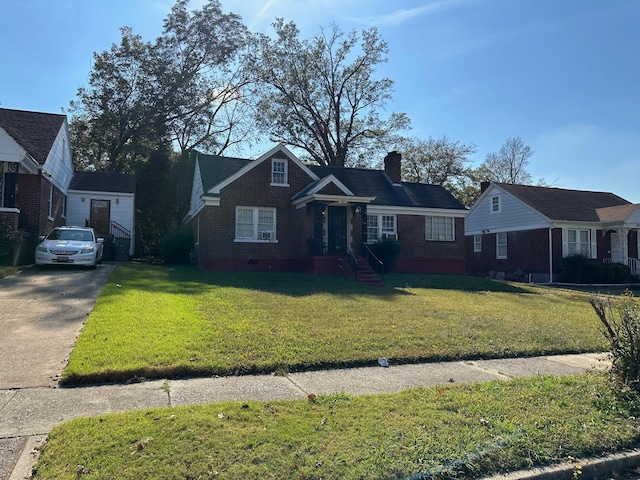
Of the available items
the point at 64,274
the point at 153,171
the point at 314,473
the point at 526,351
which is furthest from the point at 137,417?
the point at 153,171

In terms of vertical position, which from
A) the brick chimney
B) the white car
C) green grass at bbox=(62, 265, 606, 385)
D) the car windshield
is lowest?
green grass at bbox=(62, 265, 606, 385)

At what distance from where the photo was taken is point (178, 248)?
24.4 metres

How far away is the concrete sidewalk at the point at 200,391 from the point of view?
14.2 ft

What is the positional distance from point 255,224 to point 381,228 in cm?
683

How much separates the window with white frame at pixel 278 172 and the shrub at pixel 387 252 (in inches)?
210

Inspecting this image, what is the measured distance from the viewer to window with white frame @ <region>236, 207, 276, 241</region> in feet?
68.8

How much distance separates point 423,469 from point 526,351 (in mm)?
5670

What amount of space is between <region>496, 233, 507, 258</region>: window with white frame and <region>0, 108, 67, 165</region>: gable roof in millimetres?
26155

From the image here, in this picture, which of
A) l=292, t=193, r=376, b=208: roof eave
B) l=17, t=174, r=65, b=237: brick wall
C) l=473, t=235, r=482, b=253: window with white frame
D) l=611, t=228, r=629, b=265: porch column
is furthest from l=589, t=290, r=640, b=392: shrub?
l=473, t=235, r=482, b=253: window with white frame

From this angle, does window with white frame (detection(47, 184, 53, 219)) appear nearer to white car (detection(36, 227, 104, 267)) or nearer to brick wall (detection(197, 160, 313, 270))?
white car (detection(36, 227, 104, 267))

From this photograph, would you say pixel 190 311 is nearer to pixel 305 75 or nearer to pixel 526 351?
pixel 526 351

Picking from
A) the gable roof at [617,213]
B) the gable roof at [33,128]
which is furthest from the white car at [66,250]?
the gable roof at [617,213]

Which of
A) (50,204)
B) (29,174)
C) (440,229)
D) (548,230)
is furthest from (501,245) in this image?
(29,174)

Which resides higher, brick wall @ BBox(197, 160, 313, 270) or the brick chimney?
the brick chimney
